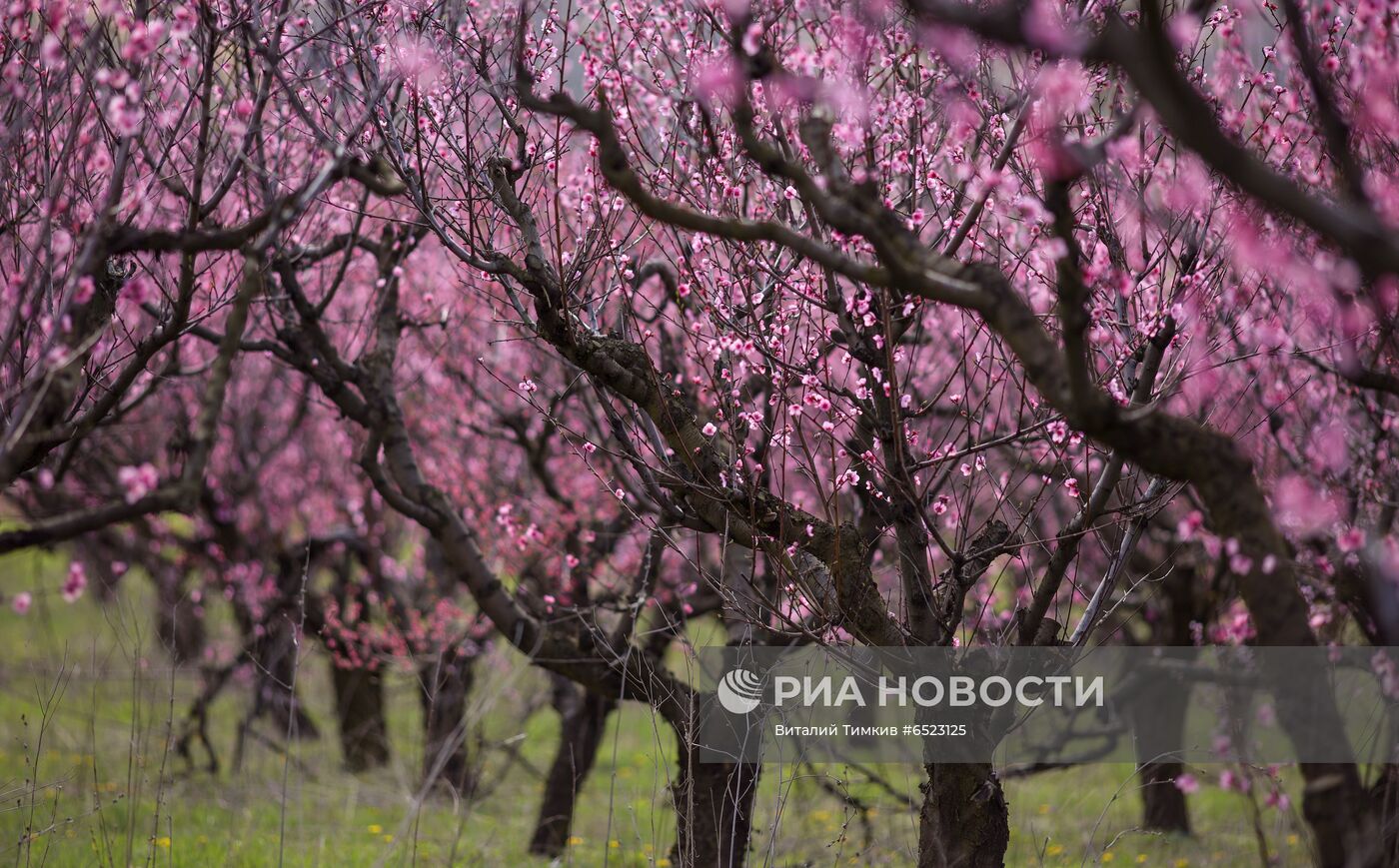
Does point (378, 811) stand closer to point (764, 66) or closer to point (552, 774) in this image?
point (552, 774)

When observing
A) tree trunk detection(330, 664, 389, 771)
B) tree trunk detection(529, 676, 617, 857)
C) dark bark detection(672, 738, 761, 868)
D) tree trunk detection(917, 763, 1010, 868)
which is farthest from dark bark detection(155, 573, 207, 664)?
tree trunk detection(917, 763, 1010, 868)

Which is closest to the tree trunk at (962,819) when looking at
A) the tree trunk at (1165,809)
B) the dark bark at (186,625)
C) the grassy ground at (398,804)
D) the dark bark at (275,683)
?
the grassy ground at (398,804)

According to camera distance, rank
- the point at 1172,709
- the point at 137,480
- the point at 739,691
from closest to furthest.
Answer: the point at 137,480 → the point at 739,691 → the point at 1172,709

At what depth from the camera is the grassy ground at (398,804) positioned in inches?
230

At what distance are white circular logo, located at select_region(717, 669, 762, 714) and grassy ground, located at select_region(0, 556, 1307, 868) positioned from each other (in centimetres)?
37

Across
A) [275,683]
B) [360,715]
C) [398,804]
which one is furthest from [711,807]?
[360,715]

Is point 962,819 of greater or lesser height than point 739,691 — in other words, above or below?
below

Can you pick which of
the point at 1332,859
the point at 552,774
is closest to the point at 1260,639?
the point at 1332,859

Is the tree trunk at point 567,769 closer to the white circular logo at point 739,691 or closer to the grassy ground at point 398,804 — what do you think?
the grassy ground at point 398,804

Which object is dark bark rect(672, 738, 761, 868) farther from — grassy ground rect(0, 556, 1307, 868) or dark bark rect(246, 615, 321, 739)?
dark bark rect(246, 615, 321, 739)

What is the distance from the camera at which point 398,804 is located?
919 centimetres

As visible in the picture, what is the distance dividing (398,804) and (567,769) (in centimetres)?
209

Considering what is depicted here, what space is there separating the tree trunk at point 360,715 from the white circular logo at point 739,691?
6174 millimetres

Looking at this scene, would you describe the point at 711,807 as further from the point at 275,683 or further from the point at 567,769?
the point at 275,683
